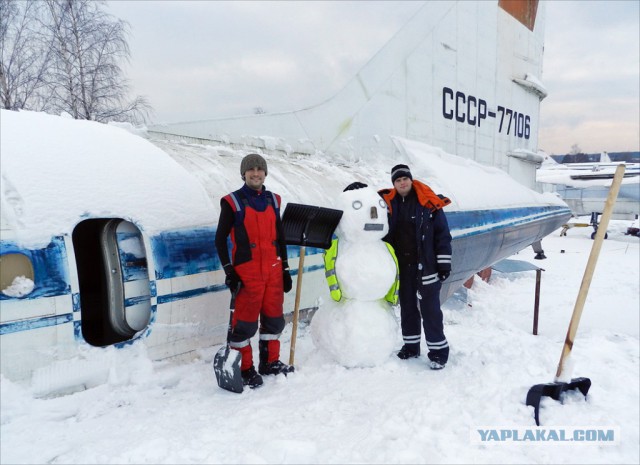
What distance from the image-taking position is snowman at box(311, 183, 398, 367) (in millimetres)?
3227

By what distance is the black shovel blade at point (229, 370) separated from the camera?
2.73m

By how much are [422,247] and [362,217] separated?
0.60m

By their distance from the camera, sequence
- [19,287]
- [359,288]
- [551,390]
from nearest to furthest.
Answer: [19,287], [551,390], [359,288]

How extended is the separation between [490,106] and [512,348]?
5.08 m

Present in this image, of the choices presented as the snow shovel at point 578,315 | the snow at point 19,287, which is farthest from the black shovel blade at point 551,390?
the snow at point 19,287

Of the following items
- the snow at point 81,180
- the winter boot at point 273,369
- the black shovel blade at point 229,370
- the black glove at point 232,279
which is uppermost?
the snow at point 81,180

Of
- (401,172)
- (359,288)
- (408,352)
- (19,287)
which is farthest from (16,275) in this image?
(408,352)

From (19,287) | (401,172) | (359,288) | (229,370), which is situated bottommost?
(229,370)

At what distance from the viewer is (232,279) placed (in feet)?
8.98

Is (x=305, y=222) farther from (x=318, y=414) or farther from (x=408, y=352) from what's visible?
(x=408, y=352)

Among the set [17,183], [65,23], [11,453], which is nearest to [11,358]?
[11,453]

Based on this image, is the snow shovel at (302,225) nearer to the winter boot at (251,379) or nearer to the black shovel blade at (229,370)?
the winter boot at (251,379)

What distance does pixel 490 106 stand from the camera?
7.56 meters

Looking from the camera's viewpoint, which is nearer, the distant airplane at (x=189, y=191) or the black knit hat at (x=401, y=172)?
the distant airplane at (x=189, y=191)
